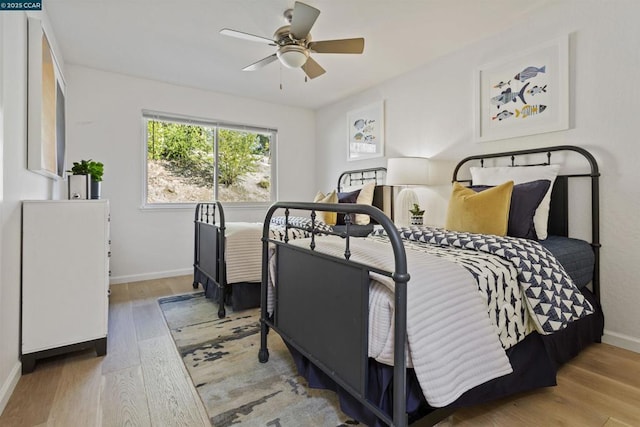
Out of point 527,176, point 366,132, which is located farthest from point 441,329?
point 366,132

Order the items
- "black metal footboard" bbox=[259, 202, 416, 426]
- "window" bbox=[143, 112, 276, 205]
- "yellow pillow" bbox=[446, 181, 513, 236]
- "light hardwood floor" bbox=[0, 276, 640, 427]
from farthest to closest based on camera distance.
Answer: "window" bbox=[143, 112, 276, 205] → "yellow pillow" bbox=[446, 181, 513, 236] → "light hardwood floor" bbox=[0, 276, 640, 427] → "black metal footboard" bbox=[259, 202, 416, 426]

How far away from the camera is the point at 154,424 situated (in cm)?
134

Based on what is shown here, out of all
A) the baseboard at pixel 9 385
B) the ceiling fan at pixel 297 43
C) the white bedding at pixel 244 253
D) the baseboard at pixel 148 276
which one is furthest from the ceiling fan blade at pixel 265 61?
the baseboard at pixel 148 276

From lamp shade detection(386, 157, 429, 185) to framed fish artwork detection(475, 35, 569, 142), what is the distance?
54 centimetres

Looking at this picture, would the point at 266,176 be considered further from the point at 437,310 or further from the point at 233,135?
the point at 437,310

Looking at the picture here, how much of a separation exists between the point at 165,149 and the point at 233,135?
0.91 m

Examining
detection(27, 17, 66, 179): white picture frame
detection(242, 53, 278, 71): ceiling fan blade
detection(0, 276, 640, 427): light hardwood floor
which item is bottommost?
detection(0, 276, 640, 427): light hardwood floor

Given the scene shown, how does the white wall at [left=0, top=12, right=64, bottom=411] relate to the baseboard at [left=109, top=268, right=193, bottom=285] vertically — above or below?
above

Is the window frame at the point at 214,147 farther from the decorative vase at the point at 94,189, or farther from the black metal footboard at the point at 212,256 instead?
the decorative vase at the point at 94,189

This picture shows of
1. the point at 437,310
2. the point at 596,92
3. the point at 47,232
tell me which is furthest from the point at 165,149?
the point at 596,92

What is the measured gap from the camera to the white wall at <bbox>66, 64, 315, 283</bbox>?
336 centimetres

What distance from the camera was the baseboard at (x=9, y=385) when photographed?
1424mm

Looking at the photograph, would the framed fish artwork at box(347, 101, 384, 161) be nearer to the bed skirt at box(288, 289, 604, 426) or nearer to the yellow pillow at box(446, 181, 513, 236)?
the yellow pillow at box(446, 181, 513, 236)

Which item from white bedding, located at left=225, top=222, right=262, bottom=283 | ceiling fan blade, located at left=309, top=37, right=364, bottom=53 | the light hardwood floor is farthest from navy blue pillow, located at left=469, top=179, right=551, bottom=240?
white bedding, located at left=225, top=222, right=262, bottom=283
